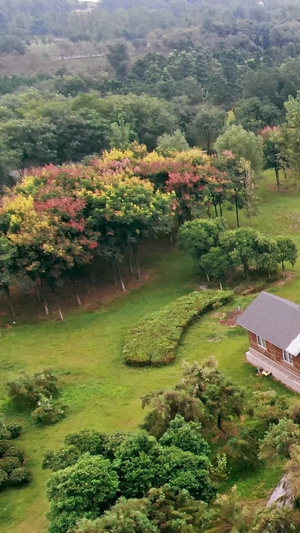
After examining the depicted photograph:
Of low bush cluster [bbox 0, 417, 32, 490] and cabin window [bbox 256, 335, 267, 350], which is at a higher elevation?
cabin window [bbox 256, 335, 267, 350]

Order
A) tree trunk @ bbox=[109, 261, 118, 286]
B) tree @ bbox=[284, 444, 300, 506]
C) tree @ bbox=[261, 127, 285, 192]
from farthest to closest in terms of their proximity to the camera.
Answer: tree @ bbox=[261, 127, 285, 192] < tree trunk @ bbox=[109, 261, 118, 286] < tree @ bbox=[284, 444, 300, 506]

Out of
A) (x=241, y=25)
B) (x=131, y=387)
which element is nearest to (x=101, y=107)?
(x=131, y=387)

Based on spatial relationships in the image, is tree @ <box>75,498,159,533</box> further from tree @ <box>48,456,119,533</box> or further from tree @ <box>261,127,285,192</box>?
tree @ <box>261,127,285,192</box>

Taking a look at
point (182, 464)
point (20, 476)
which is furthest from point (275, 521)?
point (20, 476)

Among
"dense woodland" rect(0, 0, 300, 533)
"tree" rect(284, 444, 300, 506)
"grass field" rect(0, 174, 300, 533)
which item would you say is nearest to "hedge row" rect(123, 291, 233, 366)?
"dense woodland" rect(0, 0, 300, 533)

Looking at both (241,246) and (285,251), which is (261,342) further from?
(285,251)
